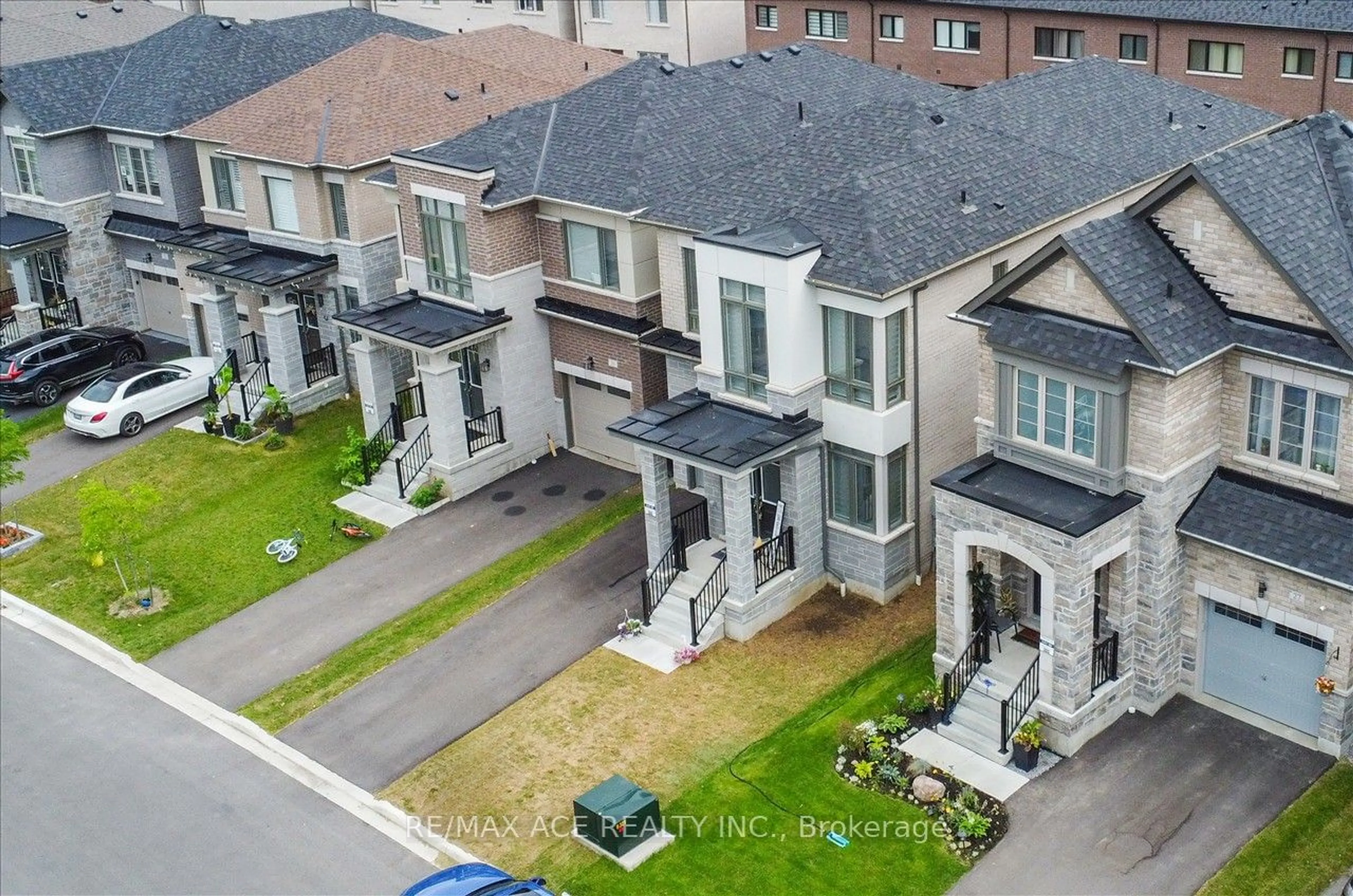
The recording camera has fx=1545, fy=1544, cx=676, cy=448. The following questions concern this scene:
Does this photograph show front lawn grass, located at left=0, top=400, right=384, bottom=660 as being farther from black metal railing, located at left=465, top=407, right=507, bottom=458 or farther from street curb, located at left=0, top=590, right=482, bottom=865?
black metal railing, located at left=465, top=407, right=507, bottom=458

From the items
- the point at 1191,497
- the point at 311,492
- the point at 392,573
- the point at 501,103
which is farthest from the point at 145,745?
the point at 501,103

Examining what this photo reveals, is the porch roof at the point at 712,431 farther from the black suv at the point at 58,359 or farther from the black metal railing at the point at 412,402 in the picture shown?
the black suv at the point at 58,359

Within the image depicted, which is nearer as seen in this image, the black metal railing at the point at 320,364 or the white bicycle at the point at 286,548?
the white bicycle at the point at 286,548

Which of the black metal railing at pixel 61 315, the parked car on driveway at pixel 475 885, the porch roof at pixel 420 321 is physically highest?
the porch roof at pixel 420 321

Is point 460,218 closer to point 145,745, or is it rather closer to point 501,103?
point 501,103

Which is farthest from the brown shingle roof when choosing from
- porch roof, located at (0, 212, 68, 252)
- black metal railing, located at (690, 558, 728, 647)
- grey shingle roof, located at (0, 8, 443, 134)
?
black metal railing, located at (690, 558, 728, 647)

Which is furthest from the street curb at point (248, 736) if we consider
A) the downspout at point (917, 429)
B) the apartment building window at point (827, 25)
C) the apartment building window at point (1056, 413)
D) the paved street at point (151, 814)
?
the apartment building window at point (827, 25)

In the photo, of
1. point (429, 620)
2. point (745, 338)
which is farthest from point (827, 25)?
point (429, 620)
